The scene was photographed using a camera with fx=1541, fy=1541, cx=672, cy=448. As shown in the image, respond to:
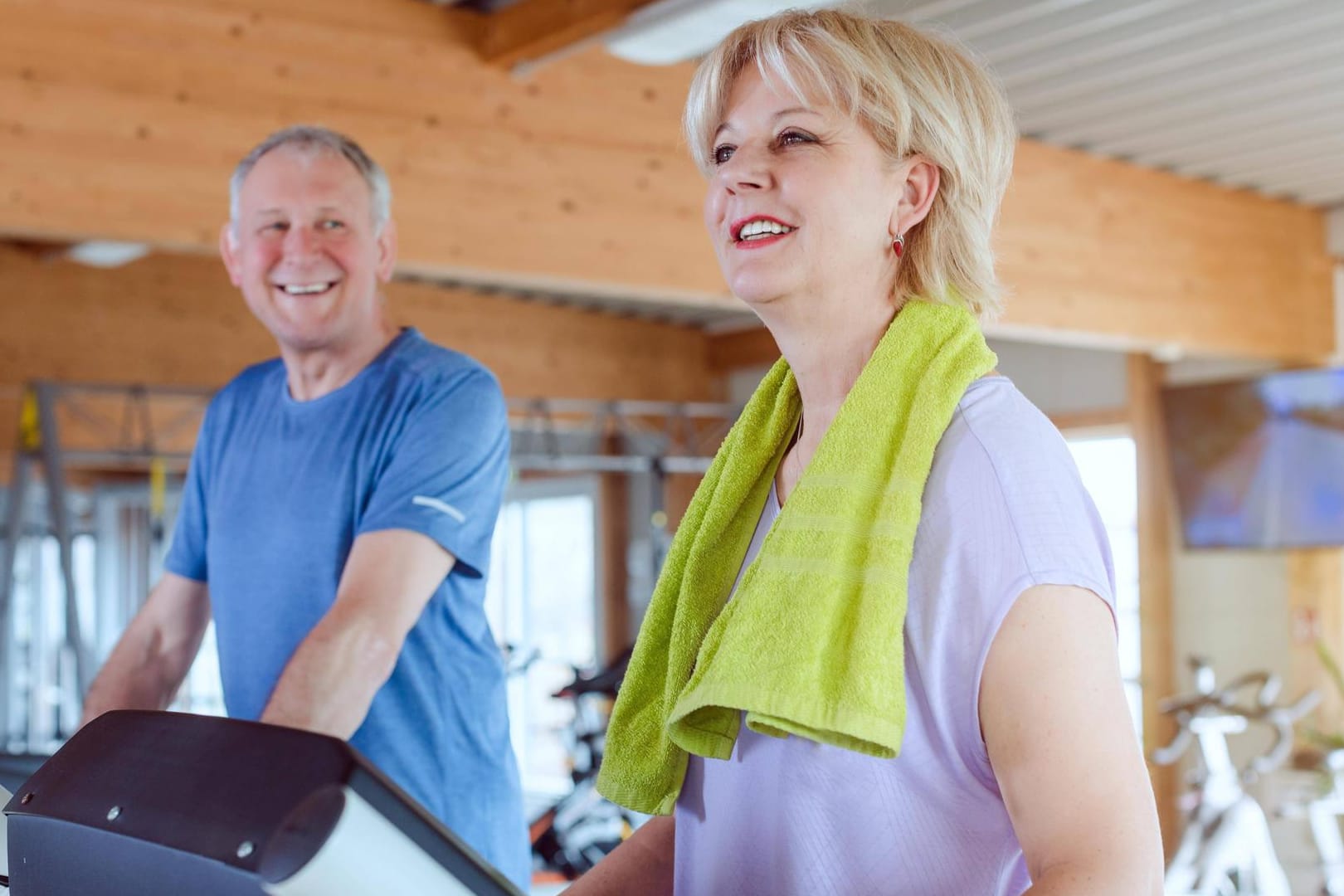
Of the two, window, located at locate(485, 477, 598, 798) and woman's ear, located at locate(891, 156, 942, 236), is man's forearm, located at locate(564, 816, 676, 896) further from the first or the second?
window, located at locate(485, 477, 598, 798)

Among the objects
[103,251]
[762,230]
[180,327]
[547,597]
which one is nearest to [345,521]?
[762,230]

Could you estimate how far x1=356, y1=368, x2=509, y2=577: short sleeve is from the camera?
173 cm

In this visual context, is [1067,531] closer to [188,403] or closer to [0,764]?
[0,764]

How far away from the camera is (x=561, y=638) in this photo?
37.3 feet

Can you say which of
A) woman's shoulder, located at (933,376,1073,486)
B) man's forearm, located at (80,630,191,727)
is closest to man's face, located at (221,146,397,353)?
man's forearm, located at (80,630,191,727)

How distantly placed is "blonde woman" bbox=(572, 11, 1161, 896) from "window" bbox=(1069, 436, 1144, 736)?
7231 millimetres

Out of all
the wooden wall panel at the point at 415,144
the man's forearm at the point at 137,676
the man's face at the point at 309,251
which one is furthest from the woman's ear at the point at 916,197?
the wooden wall panel at the point at 415,144

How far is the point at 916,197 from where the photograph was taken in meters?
1.15

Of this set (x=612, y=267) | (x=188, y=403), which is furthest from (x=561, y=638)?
(x=612, y=267)

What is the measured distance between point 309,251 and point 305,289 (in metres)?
0.05

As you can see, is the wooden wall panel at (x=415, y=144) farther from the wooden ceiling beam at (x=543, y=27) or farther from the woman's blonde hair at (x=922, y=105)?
the woman's blonde hair at (x=922, y=105)

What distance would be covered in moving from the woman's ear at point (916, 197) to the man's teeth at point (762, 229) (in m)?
0.08

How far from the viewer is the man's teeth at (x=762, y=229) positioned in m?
1.14

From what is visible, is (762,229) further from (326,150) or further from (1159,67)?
(1159,67)
